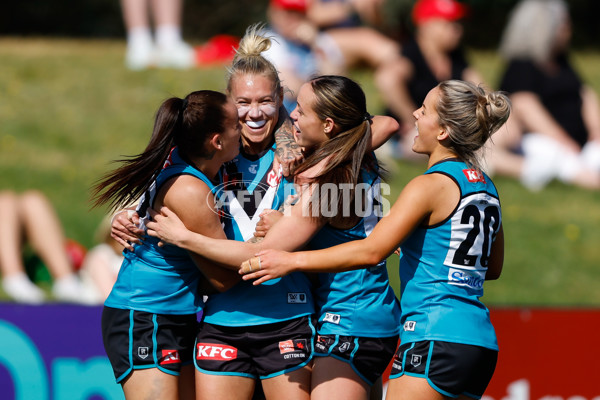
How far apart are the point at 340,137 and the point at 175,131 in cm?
72

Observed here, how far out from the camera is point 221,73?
9906 mm

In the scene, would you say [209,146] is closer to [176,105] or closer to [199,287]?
[176,105]

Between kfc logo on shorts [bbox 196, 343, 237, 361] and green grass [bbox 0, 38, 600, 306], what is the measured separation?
3780 millimetres

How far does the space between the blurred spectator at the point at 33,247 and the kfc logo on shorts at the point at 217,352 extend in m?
3.19

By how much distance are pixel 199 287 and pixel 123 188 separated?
22.3 inches

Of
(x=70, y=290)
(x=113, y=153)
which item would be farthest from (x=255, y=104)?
(x=113, y=153)

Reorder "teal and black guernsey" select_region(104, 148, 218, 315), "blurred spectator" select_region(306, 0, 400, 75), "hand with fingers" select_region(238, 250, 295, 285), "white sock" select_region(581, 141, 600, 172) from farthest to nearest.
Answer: "blurred spectator" select_region(306, 0, 400, 75) < "white sock" select_region(581, 141, 600, 172) < "teal and black guernsey" select_region(104, 148, 218, 315) < "hand with fingers" select_region(238, 250, 295, 285)

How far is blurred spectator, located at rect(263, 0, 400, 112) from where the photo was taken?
767cm

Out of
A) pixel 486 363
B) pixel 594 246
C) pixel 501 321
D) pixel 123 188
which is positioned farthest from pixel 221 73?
pixel 486 363

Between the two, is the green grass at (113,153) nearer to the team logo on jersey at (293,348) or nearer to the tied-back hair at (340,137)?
the team logo on jersey at (293,348)

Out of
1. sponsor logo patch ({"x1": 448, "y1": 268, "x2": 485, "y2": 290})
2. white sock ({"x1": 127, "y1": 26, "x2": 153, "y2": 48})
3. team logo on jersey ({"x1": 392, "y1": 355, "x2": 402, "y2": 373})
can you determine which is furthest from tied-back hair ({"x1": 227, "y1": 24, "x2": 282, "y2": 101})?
white sock ({"x1": 127, "y1": 26, "x2": 153, "y2": 48})

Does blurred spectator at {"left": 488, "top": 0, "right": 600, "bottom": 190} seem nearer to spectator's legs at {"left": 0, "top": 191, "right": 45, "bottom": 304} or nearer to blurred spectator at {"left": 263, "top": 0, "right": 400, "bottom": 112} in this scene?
blurred spectator at {"left": 263, "top": 0, "right": 400, "bottom": 112}

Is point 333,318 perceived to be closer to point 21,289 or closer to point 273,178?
point 273,178

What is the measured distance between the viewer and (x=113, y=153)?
880cm
